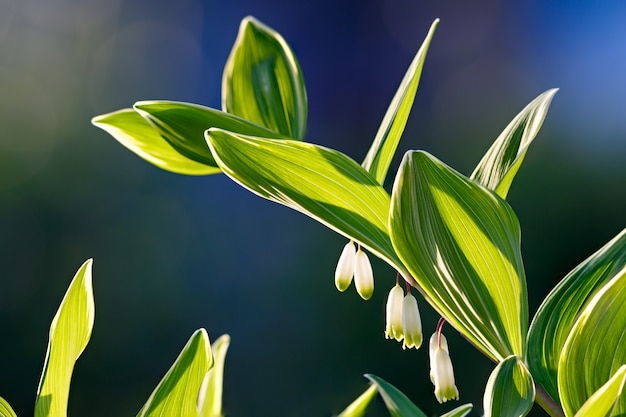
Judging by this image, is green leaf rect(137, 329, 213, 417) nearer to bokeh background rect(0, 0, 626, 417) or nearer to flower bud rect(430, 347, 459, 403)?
flower bud rect(430, 347, 459, 403)

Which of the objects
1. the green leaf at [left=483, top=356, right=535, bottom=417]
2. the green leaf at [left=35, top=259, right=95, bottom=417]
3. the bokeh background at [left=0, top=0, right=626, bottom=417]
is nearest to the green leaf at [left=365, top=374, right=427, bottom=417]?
the green leaf at [left=483, top=356, right=535, bottom=417]

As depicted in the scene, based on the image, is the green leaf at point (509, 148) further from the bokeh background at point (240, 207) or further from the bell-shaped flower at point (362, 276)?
the bokeh background at point (240, 207)

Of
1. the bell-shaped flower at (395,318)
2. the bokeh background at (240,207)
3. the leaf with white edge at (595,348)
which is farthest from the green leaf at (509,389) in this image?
the bokeh background at (240,207)

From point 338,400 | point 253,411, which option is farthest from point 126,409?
point 338,400

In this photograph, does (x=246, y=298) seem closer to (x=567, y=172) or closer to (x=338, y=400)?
(x=338, y=400)

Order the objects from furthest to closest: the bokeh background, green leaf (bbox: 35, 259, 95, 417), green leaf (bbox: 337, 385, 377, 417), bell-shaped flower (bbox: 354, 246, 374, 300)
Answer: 1. the bokeh background
2. bell-shaped flower (bbox: 354, 246, 374, 300)
3. green leaf (bbox: 35, 259, 95, 417)
4. green leaf (bbox: 337, 385, 377, 417)

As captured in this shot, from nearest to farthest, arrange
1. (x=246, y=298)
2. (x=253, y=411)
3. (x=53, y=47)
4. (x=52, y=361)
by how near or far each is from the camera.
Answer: (x=52, y=361)
(x=253, y=411)
(x=246, y=298)
(x=53, y=47)
